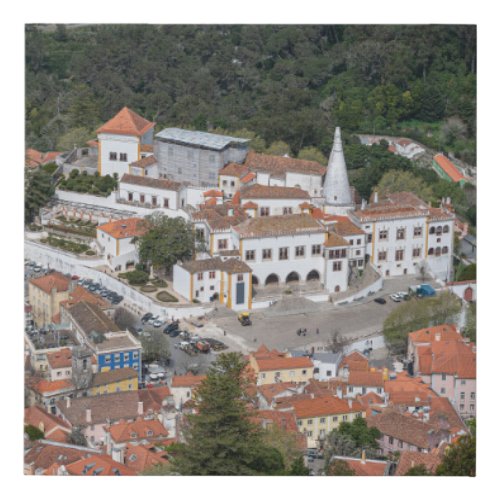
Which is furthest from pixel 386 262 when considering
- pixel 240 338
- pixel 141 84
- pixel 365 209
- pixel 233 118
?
pixel 141 84

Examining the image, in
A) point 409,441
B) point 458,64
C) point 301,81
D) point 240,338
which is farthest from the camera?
point 301,81

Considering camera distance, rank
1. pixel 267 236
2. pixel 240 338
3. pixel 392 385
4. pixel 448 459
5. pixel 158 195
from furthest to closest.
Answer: pixel 158 195
pixel 267 236
pixel 240 338
pixel 392 385
pixel 448 459

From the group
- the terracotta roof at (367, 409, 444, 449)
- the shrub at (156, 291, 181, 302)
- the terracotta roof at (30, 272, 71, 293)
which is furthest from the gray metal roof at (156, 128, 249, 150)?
the terracotta roof at (367, 409, 444, 449)

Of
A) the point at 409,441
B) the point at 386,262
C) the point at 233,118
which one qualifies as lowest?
the point at 409,441

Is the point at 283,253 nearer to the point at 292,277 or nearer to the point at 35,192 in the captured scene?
the point at 292,277

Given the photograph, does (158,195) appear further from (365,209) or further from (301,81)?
(301,81)

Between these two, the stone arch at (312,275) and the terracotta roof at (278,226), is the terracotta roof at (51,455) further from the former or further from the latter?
the stone arch at (312,275)

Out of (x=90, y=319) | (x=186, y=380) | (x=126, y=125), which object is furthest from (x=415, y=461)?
(x=126, y=125)
